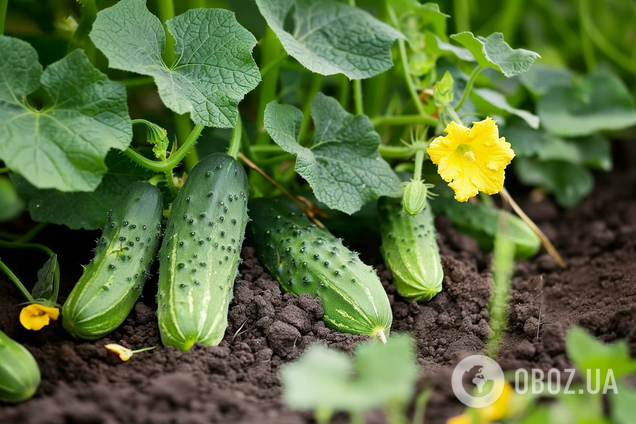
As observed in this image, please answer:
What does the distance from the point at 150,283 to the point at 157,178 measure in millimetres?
318

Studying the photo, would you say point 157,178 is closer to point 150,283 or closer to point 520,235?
point 150,283

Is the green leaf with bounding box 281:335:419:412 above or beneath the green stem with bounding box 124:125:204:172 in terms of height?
above

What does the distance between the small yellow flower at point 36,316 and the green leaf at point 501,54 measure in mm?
1346

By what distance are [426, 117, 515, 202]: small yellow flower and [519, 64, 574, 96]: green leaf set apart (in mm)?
1158

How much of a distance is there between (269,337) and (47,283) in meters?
0.63

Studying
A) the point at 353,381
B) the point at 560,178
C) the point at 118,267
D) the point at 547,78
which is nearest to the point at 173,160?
the point at 118,267

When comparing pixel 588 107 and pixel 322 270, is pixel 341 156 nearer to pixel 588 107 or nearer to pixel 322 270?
pixel 322 270

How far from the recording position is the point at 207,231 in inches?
65.6

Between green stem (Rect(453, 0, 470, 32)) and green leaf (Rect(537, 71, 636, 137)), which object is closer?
green leaf (Rect(537, 71, 636, 137))

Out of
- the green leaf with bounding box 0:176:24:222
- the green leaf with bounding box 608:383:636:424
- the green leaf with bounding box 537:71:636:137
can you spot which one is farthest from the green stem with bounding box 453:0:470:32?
the green leaf with bounding box 608:383:636:424

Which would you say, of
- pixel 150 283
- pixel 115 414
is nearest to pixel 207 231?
pixel 150 283

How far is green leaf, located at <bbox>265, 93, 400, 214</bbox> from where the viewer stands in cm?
184

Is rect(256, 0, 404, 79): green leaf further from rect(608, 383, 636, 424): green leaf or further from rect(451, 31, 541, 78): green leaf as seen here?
rect(608, 383, 636, 424): green leaf

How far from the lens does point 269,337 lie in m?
1.60
